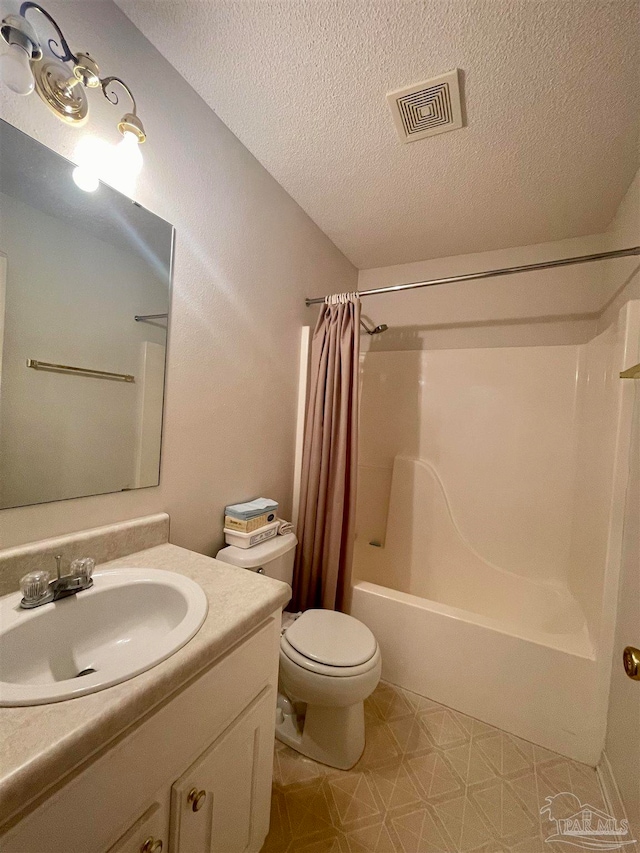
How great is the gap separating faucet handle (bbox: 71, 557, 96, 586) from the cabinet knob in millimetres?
467

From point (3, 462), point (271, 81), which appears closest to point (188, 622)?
point (3, 462)

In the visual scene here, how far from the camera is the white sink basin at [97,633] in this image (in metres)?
0.52

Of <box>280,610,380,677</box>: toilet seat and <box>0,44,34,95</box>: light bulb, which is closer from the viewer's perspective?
<box>0,44,34,95</box>: light bulb

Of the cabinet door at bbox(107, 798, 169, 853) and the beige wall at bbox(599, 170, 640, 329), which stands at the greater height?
the beige wall at bbox(599, 170, 640, 329)

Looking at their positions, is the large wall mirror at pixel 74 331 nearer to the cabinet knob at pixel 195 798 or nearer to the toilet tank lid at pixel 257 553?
the toilet tank lid at pixel 257 553

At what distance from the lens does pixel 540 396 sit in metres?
1.94

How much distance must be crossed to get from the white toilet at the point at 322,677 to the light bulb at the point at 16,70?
1334mm

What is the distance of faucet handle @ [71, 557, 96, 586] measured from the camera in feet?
2.53

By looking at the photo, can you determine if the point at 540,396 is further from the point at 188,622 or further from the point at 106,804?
the point at 106,804

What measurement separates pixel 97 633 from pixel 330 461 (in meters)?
1.15

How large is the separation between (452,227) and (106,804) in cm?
241

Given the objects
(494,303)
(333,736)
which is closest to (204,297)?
(333,736)

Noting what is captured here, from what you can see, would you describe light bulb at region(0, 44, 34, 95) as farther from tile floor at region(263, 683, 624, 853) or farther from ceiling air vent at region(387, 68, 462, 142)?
tile floor at region(263, 683, 624, 853)
